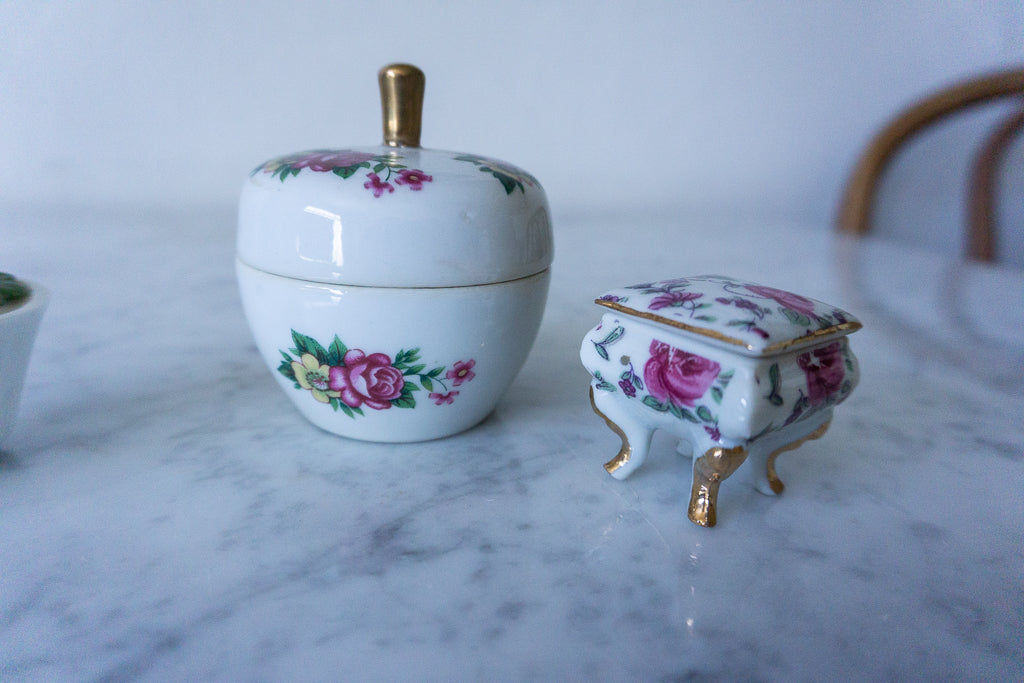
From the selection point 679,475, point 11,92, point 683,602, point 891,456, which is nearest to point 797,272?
point 891,456

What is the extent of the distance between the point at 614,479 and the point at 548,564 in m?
0.11

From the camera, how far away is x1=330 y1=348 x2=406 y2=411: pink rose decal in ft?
1.53

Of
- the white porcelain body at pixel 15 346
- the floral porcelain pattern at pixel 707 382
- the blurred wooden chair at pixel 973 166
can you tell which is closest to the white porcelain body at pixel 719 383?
the floral porcelain pattern at pixel 707 382

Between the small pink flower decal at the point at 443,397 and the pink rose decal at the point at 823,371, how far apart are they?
231 mm

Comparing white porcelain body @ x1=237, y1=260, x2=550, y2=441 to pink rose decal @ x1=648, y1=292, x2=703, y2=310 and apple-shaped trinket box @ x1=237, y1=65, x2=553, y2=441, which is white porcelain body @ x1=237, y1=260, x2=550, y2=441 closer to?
apple-shaped trinket box @ x1=237, y1=65, x2=553, y2=441

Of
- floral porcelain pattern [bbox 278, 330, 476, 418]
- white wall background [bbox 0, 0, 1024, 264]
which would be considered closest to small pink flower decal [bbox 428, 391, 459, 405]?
floral porcelain pattern [bbox 278, 330, 476, 418]

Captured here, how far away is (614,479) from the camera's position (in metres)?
0.49

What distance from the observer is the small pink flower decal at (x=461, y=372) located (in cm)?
48

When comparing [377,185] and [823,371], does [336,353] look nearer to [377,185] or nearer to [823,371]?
[377,185]

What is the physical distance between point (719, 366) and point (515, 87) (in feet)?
3.55

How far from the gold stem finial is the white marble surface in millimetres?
231

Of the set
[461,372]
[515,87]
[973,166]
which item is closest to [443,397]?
[461,372]

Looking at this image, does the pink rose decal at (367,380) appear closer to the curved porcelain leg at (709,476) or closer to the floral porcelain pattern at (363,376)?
the floral porcelain pattern at (363,376)

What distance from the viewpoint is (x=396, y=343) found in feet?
1.50
